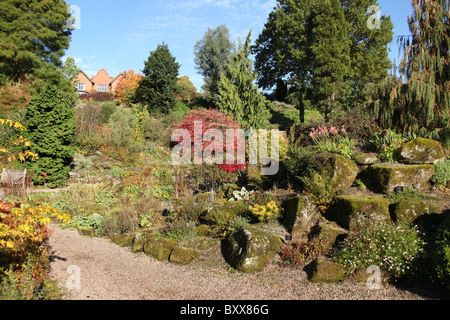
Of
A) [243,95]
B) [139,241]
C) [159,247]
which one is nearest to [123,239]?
[139,241]

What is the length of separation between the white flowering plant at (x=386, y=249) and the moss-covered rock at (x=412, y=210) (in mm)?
312

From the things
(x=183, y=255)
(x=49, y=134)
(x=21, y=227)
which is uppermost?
(x=49, y=134)

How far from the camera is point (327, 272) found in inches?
176

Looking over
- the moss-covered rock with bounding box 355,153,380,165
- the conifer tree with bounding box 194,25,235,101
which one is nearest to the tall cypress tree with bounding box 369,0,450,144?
the moss-covered rock with bounding box 355,153,380,165

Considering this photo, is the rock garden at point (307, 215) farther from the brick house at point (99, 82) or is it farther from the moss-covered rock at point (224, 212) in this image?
the brick house at point (99, 82)

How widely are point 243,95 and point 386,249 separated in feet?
35.2

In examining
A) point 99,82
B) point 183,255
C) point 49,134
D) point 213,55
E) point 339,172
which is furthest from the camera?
point 99,82

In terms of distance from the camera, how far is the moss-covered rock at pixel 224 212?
6507 mm

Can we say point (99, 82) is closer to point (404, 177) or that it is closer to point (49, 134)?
point (49, 134)

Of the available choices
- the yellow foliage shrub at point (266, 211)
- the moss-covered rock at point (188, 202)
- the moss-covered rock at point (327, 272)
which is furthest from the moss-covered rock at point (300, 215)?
the moss-covered rock at point (188, 202)

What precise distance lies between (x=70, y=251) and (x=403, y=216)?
20.2ft

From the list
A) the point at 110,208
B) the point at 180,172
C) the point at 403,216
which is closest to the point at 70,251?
the point at 110,208
